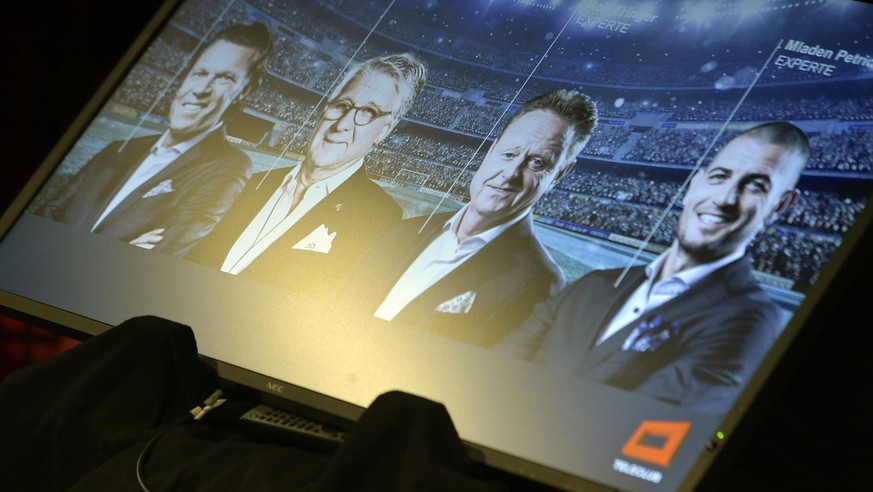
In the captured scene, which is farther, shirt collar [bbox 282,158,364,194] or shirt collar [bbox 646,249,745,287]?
shirt collar [bbox 282,158,364,194]

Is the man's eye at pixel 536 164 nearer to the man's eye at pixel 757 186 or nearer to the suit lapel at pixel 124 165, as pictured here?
the man's eye at pixel 757 186

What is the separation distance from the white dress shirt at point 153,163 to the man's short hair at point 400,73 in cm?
30

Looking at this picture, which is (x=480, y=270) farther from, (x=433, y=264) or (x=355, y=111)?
(x=355, y=111)

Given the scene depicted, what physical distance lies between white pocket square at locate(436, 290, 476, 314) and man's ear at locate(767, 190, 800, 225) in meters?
0.48

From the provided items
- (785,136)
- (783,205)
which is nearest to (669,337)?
(783,205)

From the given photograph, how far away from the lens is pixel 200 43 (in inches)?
74.4

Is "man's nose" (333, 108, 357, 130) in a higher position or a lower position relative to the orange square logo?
higher

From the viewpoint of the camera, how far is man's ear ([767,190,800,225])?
4.34 feet

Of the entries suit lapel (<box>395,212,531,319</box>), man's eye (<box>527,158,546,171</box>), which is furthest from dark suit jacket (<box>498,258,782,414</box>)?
man's eye (<box>527,158,546,171</box>)

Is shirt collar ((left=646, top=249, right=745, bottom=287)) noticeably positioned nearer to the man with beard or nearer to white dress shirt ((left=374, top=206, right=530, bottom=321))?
the man with beard

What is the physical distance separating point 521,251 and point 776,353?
431 millimetres

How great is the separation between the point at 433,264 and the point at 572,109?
1.22 feet

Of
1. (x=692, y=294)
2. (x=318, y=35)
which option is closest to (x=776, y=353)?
(x=692, y=294)

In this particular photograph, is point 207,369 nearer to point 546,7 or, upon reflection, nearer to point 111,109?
point 111,109
